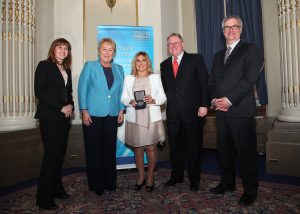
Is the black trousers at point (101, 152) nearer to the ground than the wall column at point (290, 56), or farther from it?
nearer to the ground

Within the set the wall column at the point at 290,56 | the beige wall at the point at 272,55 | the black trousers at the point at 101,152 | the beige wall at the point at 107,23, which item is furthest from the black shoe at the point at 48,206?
the beige wall at the point at 272,55

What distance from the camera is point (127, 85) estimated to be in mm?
2945

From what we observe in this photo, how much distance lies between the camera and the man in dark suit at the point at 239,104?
2.39 meters

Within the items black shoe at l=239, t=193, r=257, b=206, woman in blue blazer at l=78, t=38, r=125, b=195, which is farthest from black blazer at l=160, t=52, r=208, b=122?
black shoe at l=239, t=193, r=257, b=206

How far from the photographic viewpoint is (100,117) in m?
2.82

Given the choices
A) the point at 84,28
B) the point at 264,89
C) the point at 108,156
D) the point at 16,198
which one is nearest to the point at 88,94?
the point at 108,156

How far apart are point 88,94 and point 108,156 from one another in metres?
0.73

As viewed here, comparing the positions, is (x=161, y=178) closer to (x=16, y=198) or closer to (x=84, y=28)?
(x=16, y=198)

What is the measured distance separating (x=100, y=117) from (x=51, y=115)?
22.9 inches

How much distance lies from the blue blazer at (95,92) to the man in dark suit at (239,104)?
44.4 inches

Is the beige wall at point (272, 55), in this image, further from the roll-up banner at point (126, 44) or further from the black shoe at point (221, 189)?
the black shoe at point (221, 189)

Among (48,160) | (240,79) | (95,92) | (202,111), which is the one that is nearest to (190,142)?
(202,111)

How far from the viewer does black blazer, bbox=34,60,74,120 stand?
236 centimetres

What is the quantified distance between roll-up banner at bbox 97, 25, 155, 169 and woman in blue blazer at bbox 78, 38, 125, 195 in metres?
0.90
